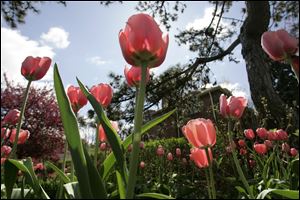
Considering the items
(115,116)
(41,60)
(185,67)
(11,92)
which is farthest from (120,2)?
(41,60)

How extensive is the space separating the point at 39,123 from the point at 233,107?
6953 mm

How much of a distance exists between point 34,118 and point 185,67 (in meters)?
3.76

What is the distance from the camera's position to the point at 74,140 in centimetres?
68

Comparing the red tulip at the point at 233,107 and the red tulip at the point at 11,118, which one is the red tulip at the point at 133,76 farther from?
the red tulip at the point at 11,118

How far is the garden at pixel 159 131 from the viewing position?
698 mm

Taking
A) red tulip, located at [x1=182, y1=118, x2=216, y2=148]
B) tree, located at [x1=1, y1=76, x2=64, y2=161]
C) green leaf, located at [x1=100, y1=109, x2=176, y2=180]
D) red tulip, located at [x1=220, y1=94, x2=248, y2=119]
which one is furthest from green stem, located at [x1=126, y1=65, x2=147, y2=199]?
tree, located at [x1=1, y1=76, x2=64, y2=161]

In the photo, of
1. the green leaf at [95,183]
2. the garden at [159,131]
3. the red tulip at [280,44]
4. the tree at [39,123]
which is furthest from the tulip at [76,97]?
the tree at [39,123]

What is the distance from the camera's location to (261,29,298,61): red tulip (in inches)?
27.9

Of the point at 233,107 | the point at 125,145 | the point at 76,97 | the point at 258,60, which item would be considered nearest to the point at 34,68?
the point at 76,97

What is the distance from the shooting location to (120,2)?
734 cm

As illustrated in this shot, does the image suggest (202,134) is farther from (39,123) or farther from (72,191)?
(39,123)

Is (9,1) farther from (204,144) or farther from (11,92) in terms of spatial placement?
(204,144)

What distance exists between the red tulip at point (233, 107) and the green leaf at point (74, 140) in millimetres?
628

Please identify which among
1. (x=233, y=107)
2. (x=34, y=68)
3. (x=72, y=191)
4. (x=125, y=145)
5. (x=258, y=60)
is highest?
(x=258, y=60)
